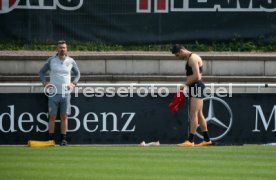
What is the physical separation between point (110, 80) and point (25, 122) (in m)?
2.80

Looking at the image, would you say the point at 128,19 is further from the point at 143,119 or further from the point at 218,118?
the point at 218,118

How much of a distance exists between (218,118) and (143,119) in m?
1.30

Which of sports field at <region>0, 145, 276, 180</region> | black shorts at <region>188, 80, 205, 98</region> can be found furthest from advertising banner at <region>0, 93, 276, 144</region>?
sports field at <region>0, 145, 276, 180</region>

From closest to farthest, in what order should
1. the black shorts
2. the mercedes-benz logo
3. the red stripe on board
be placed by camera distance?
the black shorts < the mercedes-benz logo < the red stripe on board

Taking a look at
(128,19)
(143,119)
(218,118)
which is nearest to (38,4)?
(128,19)

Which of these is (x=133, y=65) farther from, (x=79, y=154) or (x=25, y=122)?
Result: (x=79, y=154)

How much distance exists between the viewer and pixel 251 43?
21625 millimetres

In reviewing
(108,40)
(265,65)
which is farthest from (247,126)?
(108,40)

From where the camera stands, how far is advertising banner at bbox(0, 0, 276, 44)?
2083 centimetres

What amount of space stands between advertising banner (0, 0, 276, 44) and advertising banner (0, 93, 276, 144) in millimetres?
3290

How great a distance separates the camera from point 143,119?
59.2 ft

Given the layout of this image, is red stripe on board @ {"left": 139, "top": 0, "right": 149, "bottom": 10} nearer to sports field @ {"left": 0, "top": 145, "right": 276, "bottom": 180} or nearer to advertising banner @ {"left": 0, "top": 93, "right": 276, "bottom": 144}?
advertising banner @ {"left": 0, "top": 93, "right": 276, "bottom": 144}

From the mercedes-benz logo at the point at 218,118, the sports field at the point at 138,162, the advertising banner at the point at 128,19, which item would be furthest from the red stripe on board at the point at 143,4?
the sports field at the point at 138,162

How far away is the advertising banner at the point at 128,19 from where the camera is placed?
68.3ft
